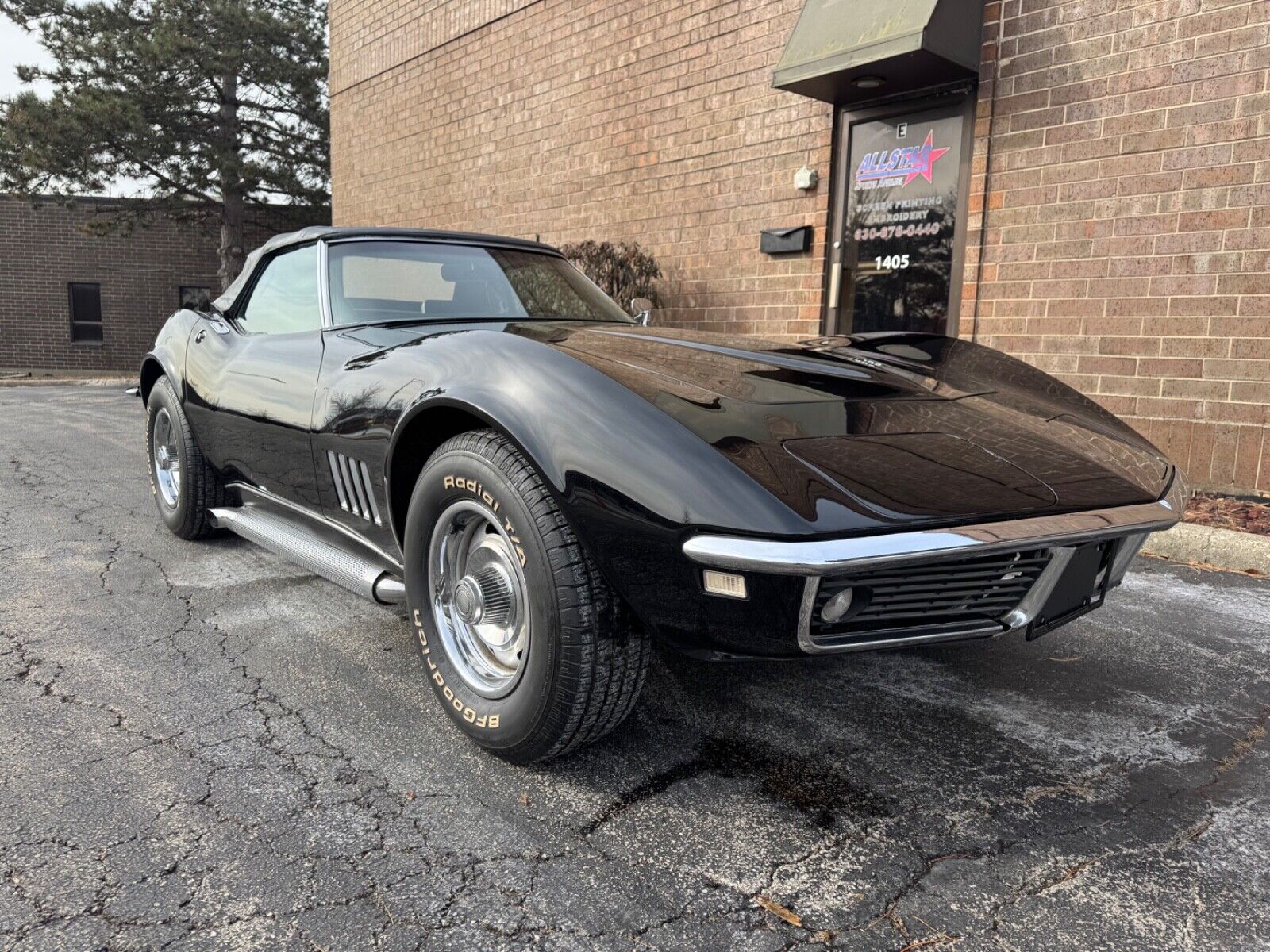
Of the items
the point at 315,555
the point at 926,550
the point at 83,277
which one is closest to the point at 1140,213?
the point at 926,550

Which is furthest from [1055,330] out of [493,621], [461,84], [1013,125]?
[461,84]

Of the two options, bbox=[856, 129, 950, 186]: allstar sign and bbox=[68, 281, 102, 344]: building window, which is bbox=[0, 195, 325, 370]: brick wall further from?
bbox=[856, 129, 950, 186]: allstar sign

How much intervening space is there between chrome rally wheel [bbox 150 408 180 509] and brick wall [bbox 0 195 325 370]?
19.5 m

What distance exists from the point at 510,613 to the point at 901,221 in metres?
5.50

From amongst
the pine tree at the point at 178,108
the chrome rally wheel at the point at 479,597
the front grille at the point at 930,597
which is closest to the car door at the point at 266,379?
the chrome rally wheel at the point at 479,597

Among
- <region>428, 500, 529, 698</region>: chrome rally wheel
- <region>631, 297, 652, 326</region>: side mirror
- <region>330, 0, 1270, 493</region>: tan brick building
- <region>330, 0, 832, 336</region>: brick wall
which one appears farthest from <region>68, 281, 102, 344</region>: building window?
<region>428, 500, 529, 698</region>: chrome rally wheel

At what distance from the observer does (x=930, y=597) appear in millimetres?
1821

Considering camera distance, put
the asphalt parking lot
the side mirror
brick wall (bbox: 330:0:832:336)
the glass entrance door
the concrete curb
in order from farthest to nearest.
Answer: brick wall (bbox: 330:0:832:336)
the glass entrance door
the concrete curb
the side mirror
the asphalt parking lot

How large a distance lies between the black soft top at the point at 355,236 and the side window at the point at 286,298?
0.20 ft

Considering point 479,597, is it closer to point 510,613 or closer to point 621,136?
point 510,613

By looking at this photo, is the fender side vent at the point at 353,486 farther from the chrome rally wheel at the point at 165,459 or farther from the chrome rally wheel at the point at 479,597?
the chrome rally wheel at the point at 165,459

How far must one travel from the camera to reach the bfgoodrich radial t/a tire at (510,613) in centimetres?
189

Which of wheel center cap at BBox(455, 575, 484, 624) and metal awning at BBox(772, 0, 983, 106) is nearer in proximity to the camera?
wheel center cap at BBox(455, 575, 484, 624)

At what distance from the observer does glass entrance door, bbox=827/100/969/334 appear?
6.37 meters
